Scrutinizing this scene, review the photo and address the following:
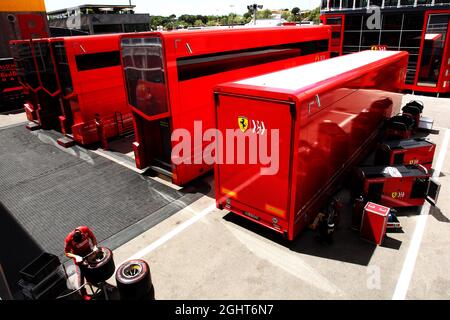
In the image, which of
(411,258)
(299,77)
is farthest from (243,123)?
(411,258)

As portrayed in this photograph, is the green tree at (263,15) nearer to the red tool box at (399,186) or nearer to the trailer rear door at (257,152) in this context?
the red tool box at (399,186)

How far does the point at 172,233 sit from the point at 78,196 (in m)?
3.68

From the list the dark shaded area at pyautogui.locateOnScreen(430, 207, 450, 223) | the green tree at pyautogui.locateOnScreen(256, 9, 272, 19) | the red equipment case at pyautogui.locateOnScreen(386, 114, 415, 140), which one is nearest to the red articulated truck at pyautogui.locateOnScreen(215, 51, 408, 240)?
the dark shaded area at pyautogui.locateOnScreen(430, 207, 450, 223)

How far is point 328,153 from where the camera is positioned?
25.2ft

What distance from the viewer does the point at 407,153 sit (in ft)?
30.5

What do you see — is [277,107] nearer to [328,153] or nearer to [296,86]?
[296,86]

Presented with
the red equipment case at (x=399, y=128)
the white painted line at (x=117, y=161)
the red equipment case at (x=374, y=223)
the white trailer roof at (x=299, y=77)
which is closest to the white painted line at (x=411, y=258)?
the red equipment case at (x=374, y=223)

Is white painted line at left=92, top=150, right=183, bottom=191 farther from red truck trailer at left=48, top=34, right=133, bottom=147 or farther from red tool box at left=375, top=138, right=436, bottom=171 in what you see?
red tool box at left=375, top=138, right=436, bottom=171

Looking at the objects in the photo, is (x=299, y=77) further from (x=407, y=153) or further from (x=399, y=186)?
(x=407, y=153)

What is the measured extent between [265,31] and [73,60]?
7446 mm

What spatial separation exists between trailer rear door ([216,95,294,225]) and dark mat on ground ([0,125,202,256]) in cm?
231

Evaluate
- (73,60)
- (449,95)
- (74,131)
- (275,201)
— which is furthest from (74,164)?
(449,95)

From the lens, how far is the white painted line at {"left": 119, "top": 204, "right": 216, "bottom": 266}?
7.09 meters
